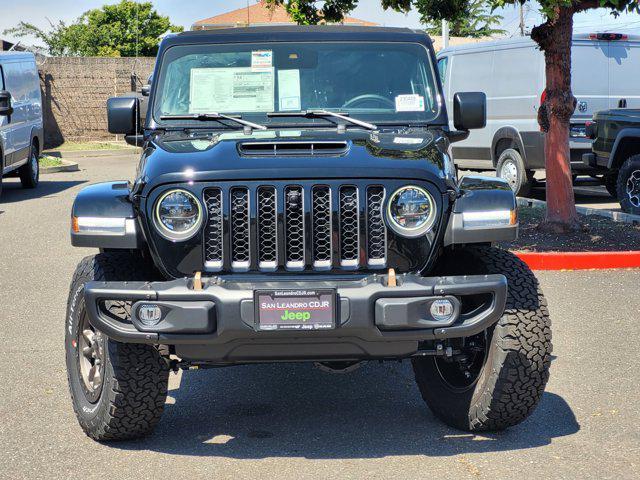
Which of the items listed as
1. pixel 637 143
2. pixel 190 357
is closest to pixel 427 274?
pixel 190 357

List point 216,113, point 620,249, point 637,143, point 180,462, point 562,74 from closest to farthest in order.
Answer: point 180,462 → point 216,113 → point 620,249 → point 562,74 → point 637,143

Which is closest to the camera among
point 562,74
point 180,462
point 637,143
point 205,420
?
point 180,462

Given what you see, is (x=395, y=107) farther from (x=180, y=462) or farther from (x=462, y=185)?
(x=180, y=462)

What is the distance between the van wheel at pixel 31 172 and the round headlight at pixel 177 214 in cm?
1415

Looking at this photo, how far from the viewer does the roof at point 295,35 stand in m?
6.07

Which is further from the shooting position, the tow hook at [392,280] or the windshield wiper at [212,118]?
the windshield wiper at [212,118]

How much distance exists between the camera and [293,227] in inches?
182

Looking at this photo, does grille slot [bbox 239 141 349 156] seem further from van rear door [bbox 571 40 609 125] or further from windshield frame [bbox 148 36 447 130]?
van rear door [bbox 571 40 609 125]

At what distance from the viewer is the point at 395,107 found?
5.92 m

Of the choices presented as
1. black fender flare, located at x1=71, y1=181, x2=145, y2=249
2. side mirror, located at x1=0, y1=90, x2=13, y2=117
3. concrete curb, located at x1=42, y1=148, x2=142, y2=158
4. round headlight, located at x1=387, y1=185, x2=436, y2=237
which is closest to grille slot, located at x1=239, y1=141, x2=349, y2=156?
round headlight, located at x1=387, y1=185, x2=436, y2=237

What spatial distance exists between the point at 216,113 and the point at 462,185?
1.51m

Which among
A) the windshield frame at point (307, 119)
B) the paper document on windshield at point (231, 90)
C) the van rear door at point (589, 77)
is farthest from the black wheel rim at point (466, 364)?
the van rear door at point (589, 77)

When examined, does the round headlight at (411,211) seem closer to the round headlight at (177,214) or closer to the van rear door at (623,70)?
the round headlight at (177,214)

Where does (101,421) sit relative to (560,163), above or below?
below
